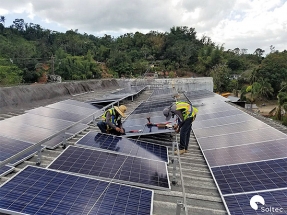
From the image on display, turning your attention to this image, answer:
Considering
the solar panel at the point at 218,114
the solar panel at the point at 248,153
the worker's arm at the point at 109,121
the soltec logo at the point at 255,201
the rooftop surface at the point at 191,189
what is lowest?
the rooftop surface at the point at 191,189

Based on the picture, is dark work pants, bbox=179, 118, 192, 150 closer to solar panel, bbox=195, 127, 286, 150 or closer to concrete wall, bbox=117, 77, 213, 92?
solar panel, bbox=195, 127, 286, 150

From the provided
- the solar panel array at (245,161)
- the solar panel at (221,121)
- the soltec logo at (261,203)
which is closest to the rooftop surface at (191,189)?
the solar panel array at (245,161)

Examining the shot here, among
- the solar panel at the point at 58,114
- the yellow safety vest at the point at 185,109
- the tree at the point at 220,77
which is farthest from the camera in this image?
the tree at the point at 220,77

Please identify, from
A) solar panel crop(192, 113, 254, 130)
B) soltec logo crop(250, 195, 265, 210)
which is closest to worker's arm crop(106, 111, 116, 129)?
solar panel crop(192, 113, 254, 130)

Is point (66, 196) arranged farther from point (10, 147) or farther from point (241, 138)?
point (241, 138)

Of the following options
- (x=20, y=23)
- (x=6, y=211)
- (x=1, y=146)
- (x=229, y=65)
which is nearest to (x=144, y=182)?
(x=6, y=211)

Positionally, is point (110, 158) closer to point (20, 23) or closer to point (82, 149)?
point (82, 149)

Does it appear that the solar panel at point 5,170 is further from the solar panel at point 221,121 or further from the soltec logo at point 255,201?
the solar panel at point 221,121
